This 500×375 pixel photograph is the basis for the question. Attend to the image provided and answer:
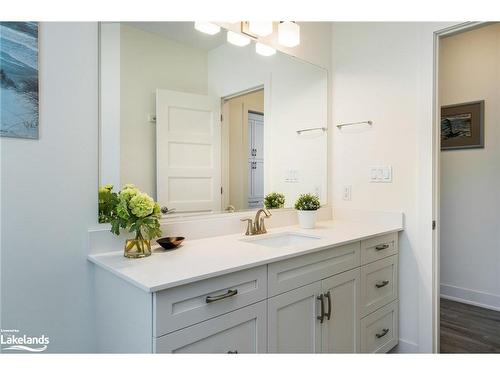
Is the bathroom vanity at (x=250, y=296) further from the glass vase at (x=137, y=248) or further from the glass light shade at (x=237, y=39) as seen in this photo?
the glass light shade at (x=237, y=39)

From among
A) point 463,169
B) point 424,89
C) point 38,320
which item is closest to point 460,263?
point 463,169

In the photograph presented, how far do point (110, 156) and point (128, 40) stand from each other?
0.56 meters

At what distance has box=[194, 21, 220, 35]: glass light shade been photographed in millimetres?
1697

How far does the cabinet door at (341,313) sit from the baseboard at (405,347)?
512 millimetres

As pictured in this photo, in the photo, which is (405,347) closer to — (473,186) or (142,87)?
(473,186)

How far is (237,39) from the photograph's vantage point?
6.10 ft

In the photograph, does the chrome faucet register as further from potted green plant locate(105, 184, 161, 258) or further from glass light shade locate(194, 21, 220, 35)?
glass light shade locate(194, 21, 220, 35)

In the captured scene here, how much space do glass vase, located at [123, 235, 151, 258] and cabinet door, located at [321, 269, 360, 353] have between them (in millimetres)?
824

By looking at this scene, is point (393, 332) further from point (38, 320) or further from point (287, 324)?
point (38, 320)

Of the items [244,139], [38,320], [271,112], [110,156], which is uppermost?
[271,112]

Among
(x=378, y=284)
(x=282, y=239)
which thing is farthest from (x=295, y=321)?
(x=378, y=284)

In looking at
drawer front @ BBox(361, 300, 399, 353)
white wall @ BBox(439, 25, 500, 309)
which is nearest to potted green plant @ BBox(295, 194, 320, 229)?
drawer front @ BBox(361, 300, 399, 353)

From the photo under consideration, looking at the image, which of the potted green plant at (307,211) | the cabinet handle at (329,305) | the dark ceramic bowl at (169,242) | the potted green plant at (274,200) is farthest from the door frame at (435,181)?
the dark ceramic bowl at (169,242)
